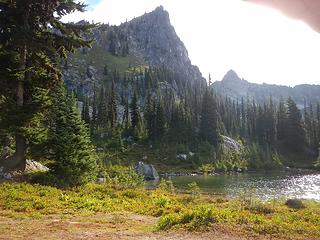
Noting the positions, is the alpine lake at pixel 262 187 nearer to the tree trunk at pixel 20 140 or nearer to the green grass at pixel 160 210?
the green grass at pixel 160 210

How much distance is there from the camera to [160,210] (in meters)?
22.2

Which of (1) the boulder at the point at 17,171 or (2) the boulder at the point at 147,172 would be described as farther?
(2) the boulder at the point at 147,172

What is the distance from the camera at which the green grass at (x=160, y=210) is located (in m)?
17.3

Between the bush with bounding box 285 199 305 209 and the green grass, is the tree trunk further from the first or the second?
Result: the bush with bounding box 285 199 305 209

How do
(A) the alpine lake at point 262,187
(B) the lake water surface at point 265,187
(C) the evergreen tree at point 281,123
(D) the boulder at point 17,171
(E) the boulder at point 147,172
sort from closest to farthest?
(D) the boulder at point 17,171
(A) the alpine lake at point 262,187
(B) the lake water surface at point 265,187
(E) the boulder at point 147,172
(C) the evergreen tree at point 281,123

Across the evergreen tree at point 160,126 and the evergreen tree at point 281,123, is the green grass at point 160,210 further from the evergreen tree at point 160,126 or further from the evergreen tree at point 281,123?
the evergreen tree at point 281,123

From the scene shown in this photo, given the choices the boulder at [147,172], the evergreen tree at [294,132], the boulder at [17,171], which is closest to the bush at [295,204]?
the boulder at [17,171]

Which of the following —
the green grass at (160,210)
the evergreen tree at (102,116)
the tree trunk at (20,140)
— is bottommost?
the green grass at (160,210)

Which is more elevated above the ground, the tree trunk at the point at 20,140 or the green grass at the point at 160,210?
the tree trunk at the point at 20,140

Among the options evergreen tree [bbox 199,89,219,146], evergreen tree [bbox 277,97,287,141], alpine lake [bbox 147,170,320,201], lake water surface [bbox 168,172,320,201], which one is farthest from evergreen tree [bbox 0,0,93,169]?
evergreen tree [bbox 277,97,287,141]

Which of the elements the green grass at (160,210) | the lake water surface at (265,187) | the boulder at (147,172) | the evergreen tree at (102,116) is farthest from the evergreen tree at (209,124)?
the green grass at (160,210)

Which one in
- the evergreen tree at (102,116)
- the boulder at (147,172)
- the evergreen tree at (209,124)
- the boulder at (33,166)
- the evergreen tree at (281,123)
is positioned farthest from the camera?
the evergreen tree at (281,123)

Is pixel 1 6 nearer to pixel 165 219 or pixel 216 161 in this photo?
pixel 165 219

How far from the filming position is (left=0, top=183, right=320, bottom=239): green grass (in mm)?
17281
